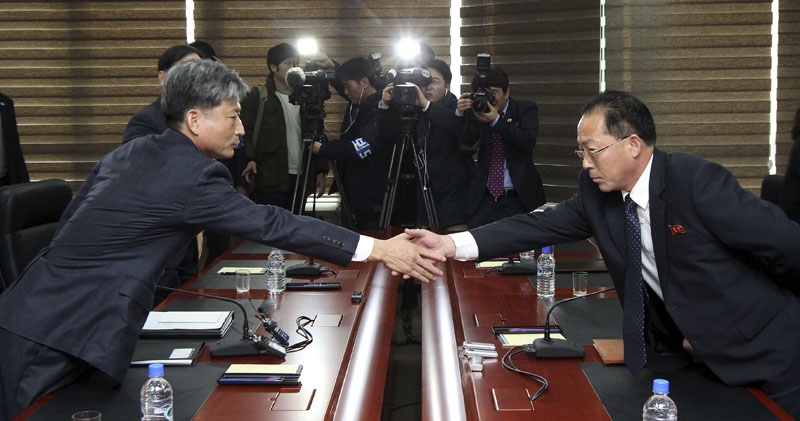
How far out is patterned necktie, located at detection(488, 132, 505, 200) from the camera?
14.2ft

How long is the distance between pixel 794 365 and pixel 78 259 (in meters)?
1.80

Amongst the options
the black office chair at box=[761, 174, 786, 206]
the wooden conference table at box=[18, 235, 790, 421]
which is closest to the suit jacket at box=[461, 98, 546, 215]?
the black office chair at box=[761, 174, 786, 206]

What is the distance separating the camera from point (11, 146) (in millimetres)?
4562

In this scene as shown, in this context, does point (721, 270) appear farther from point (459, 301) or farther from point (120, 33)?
point (120, 33)

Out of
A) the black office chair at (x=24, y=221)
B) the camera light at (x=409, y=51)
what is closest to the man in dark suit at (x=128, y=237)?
the black office chair at (x=24, y=221)

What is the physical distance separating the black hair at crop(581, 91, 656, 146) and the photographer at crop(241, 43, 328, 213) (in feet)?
9.06

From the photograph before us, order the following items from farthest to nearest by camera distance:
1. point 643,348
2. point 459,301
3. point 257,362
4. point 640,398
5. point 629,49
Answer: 1. point 629,49
2. point 459,301
3. point 257,362
4. point 643,348
5. point 640,398

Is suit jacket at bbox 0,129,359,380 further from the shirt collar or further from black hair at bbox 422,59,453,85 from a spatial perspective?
black hair at bbox 422,59,453,85

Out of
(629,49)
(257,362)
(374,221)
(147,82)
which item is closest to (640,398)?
(257,362)

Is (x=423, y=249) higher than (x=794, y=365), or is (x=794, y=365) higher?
(x=423, y=249)

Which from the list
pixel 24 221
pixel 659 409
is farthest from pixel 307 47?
pixel 659 409

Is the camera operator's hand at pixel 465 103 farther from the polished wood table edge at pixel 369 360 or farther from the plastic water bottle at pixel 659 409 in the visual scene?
the plastic water bottle at pixel 659 409

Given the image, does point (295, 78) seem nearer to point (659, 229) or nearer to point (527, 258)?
point (527, 258)

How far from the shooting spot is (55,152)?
19.3ft
